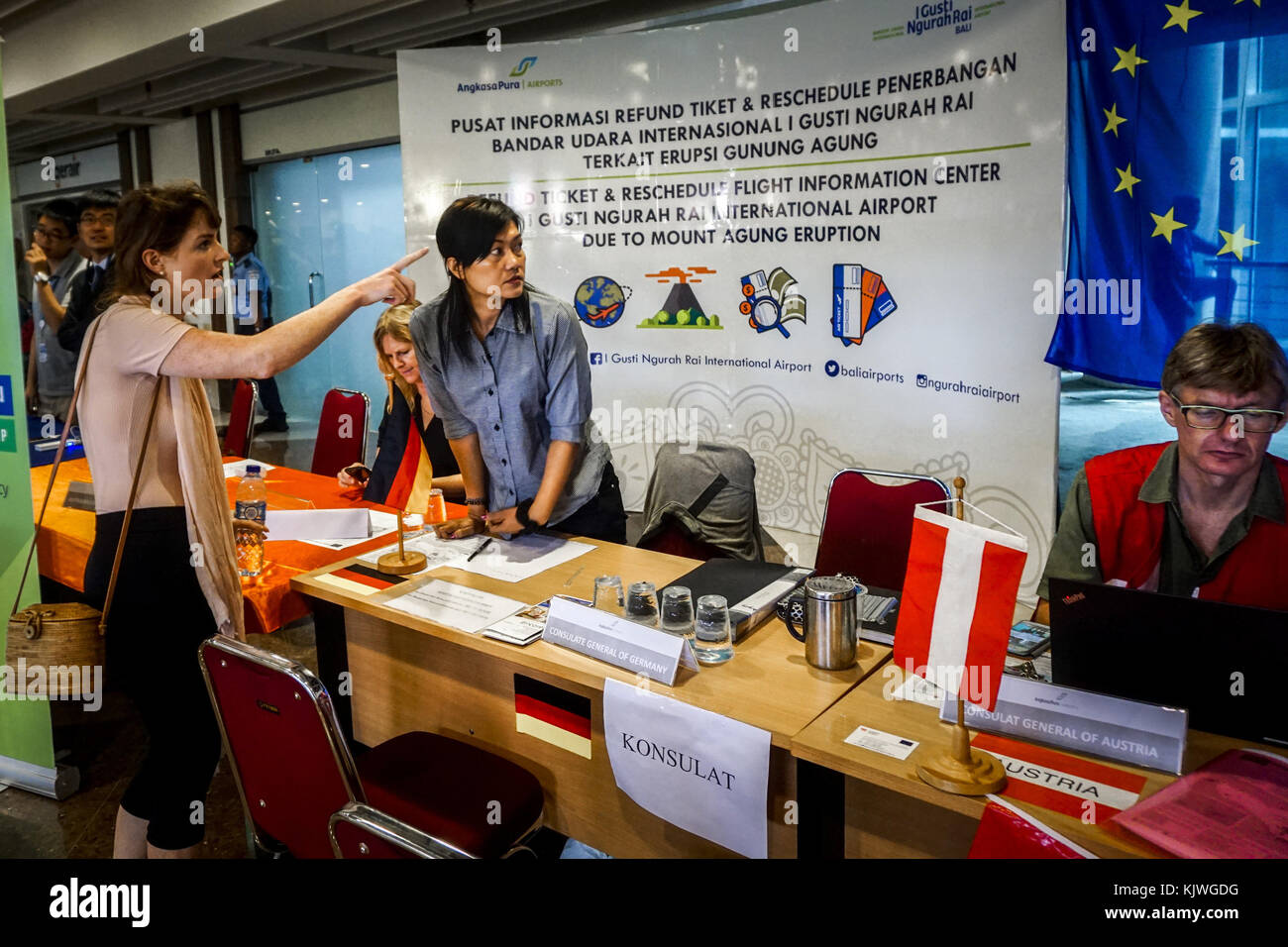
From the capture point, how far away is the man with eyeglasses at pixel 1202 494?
1734 mm

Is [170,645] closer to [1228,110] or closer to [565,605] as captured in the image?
[565,605]

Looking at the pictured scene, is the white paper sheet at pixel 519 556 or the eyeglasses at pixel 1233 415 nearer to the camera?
the eyeglasses at pixel 1233 415

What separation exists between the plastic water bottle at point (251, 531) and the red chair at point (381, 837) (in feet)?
3.68

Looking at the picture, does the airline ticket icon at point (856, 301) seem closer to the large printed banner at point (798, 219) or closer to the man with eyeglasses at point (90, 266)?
the large printed banner at point (798, 219)

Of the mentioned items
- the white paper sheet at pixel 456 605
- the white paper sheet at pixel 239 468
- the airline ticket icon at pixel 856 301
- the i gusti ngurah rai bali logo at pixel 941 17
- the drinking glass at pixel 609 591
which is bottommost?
the white paper sheet at pixel 456 605

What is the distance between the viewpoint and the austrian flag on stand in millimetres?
1189

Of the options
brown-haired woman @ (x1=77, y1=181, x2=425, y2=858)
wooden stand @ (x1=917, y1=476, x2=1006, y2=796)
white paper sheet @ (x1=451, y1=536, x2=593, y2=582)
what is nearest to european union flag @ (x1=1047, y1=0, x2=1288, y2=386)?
white paper sheet @ (x1=451, y1=536, x2=593, y2=582)

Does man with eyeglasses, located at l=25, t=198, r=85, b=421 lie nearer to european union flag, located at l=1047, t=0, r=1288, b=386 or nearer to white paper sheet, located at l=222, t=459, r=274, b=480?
white paper sheet, located at l=222, t=459, r=274, b=480

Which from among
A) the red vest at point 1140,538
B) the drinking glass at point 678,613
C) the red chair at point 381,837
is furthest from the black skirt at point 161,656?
the red vest at point 1140,538

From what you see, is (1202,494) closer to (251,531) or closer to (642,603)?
(642,603)

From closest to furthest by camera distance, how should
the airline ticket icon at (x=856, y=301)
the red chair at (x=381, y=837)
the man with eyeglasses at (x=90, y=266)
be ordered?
the red chair at (x=381, y=837), the airline ticket icon at (x=856, y=301), the man with eyeglasses at (x=90, y=266)

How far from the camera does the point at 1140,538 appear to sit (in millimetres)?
1899

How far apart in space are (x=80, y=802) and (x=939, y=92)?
11.9 feet
